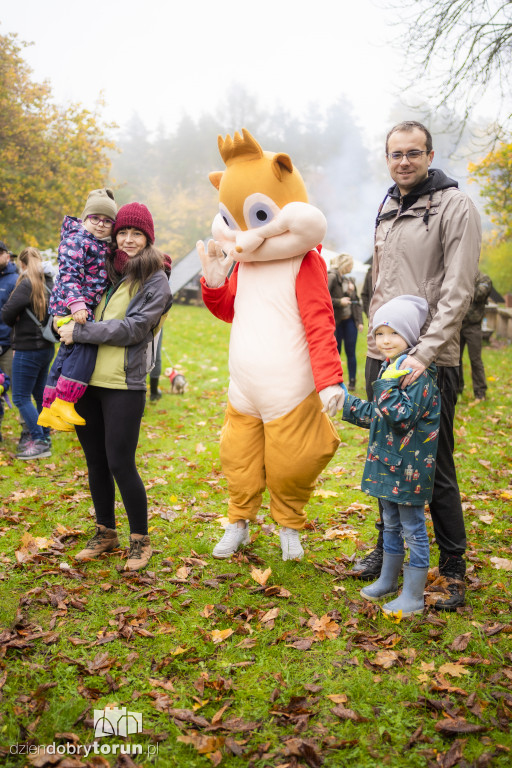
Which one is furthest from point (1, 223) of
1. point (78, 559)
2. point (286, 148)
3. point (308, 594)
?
point (286, 148)

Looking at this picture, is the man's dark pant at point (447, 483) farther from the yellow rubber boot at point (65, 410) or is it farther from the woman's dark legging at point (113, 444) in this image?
the yellow rubber boot at point (65, 410)

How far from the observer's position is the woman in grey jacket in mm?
3475

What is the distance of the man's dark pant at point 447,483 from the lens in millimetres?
3219

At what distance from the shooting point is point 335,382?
3312mm

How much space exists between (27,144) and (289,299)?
533 inches

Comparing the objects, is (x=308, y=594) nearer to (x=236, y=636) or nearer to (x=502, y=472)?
(x=236, y=636)

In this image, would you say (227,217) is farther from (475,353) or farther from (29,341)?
(475,353)

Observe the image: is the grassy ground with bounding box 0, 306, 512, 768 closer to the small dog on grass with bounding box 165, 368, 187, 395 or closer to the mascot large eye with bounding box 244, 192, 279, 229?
the mascot large eye with bounding box 244, 192, 279, 229

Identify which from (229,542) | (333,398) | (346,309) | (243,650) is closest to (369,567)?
(229,542)

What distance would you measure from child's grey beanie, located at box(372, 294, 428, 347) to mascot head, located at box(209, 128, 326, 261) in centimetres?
67

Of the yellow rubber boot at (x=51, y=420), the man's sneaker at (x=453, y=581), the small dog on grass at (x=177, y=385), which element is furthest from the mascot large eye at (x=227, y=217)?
the small dog on grass at (x=177, y=385)

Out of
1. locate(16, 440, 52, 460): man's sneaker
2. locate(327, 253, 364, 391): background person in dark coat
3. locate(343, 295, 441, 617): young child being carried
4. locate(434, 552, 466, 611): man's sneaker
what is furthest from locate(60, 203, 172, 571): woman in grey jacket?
locate(327, 253, 364, 391): background person in dark coat

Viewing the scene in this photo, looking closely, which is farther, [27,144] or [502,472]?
[27,144]

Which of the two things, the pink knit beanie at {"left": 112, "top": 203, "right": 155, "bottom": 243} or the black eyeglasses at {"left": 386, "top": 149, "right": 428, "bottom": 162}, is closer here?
the black eyeglasses at {"left": 386, "top": 149, "right": 428, "bottom": 162}
